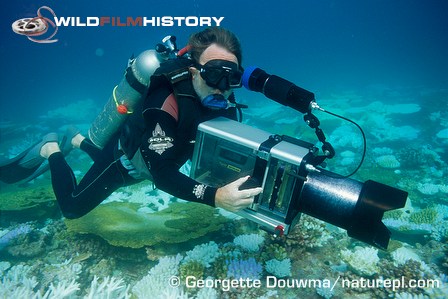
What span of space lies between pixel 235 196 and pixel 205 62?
1386 millimetres

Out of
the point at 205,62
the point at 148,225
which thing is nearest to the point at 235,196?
the point at 205,62

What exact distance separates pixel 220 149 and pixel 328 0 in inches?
4886

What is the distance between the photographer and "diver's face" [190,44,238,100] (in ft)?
8.57

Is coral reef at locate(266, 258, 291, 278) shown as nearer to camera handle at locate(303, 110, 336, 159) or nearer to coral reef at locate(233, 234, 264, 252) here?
coral reef at locate(233, 234, 264, 252)

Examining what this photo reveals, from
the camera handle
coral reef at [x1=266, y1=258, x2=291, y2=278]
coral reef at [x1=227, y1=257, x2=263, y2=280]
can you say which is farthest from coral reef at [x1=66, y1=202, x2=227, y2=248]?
the camera handle

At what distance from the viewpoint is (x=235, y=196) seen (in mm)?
2137

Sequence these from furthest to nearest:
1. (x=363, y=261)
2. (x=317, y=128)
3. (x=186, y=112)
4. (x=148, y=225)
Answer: (x=148, y=225) < (x=363, y=261) < (x=186, y=112) < (x=317, y=128)

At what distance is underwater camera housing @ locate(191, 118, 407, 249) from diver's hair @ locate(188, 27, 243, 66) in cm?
79

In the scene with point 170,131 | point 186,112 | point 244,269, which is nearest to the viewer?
point 170,131

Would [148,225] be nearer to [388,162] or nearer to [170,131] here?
[170,131]

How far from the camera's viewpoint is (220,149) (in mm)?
2533

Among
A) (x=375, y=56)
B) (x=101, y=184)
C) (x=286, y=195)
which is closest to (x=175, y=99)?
(x=286, y=195)

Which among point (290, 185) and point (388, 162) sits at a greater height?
point (290, 185)

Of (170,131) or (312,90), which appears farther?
(312,90)
